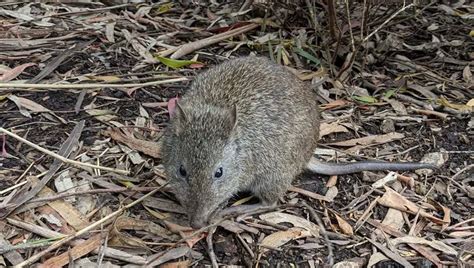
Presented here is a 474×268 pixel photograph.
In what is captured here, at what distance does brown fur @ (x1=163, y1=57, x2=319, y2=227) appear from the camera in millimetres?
4357

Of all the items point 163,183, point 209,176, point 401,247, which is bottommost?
point 401,247

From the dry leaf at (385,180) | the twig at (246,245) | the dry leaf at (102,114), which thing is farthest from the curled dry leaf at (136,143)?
the dry leaf at (385,180)

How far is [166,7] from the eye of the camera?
7.16m

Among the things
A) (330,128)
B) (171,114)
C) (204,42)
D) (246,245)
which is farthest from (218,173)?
(204,42)

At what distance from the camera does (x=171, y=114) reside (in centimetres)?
535

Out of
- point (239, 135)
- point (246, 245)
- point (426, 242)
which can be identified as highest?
point (239, 135)

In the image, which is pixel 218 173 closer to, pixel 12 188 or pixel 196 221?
pixel 196 221

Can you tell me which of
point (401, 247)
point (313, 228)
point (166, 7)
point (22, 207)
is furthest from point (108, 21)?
point (401, 247)

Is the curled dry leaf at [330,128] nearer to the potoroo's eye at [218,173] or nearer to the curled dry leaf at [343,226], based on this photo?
the curled dry leaf at [343,226]

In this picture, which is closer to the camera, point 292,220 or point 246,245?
point 246,245

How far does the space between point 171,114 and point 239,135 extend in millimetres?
905

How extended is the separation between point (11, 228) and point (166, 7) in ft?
11.5

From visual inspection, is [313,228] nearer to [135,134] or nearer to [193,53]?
[135,134]

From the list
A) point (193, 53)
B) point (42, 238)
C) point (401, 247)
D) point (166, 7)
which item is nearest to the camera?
point (42, 238)
